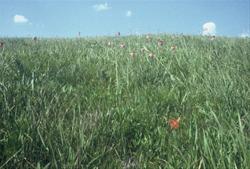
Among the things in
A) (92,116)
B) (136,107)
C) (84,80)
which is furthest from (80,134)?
(84,80)

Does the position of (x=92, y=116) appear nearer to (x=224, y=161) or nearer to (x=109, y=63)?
(x=224, y=161)

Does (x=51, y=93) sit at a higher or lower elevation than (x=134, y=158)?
higher

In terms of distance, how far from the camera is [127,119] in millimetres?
3104

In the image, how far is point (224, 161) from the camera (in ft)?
7.47

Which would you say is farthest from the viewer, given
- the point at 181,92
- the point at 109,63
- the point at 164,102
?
the point at 109,63

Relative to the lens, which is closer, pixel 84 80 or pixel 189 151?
pixel 189 151

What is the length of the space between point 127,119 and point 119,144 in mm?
430

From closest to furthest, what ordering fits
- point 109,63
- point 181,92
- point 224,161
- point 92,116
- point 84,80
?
point 224,161, point 92,116, point 181,92, point 84,80, point 109,63

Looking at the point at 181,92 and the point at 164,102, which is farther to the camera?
the point at 181,92

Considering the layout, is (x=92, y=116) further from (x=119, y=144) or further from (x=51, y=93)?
(x=51, y=93)

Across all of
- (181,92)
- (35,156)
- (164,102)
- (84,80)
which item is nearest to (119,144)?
(35,156)

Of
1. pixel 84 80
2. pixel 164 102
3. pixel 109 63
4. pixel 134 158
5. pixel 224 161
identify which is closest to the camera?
pixel 224 161

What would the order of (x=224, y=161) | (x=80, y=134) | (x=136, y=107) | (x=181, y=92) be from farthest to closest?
(x=181, y=92)
(x=136, y=107)
(x=80, y=134)
(x=224, y=161)

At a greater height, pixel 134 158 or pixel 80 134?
pixel 80 134
